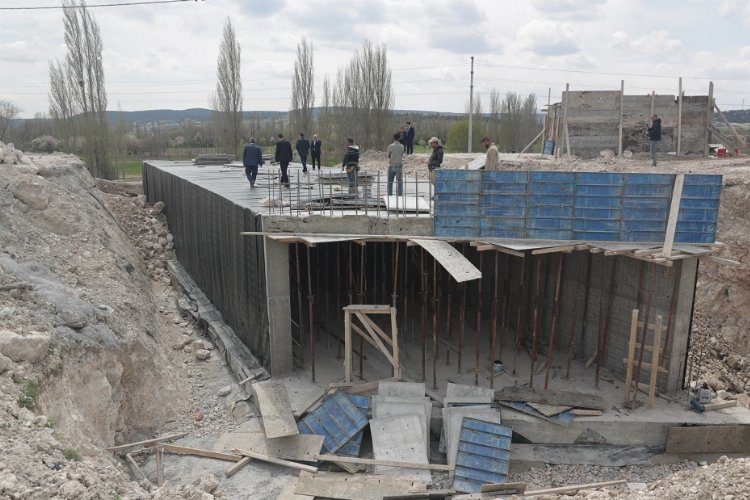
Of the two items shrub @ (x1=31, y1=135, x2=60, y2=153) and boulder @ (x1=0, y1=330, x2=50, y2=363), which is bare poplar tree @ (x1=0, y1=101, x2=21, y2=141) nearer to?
shrub @ (x1=31, y1=135, x2=60, y2=153)

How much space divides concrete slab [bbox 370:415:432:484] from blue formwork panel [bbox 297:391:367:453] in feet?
→ 1.12

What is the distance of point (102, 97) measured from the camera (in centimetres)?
3200

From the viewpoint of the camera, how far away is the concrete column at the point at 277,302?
11.6 meters

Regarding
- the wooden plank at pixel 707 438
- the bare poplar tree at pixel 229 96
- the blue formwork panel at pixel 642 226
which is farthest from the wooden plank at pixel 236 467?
the bare poplar tree at pixel 229 96

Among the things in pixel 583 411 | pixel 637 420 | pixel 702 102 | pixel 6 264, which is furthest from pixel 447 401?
pixel 702 102

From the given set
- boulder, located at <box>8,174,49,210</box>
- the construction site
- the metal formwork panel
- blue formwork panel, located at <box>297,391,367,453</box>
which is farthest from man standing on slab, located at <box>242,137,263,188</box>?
blue formwork panel, located at <box>297,391,367,453</box>

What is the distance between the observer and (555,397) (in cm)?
1098

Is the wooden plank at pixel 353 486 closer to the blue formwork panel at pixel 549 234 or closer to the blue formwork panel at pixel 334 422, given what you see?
the blue formwork panel at pixel 334 422

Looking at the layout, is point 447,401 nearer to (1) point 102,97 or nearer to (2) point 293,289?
(2) point 293,289

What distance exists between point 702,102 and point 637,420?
15.3m

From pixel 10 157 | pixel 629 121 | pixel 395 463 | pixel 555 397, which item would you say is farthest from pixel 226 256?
pixel 629 121

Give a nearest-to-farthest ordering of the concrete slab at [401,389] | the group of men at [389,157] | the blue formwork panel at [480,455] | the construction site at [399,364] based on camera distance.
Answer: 1. the construction site at [399,364]
2. the blue formwork panel at [480,455]
3. the concrete slab at [401,389]
4. the group of men at [389,157]

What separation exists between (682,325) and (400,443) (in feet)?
18.6

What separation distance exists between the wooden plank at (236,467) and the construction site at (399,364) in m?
0.09
